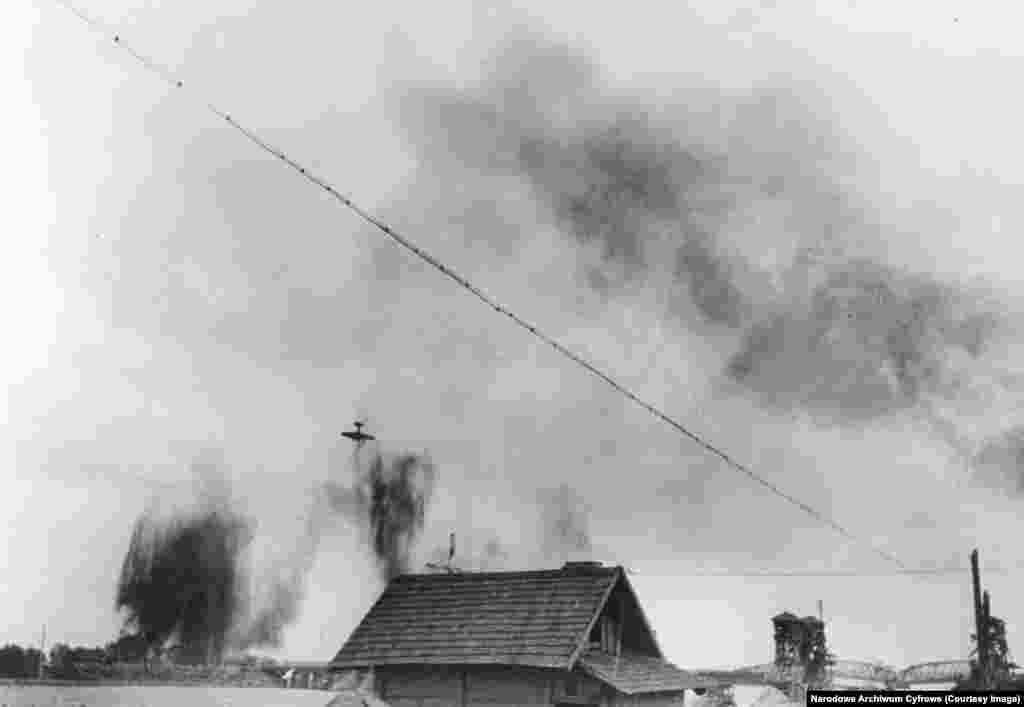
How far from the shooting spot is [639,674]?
104 feet

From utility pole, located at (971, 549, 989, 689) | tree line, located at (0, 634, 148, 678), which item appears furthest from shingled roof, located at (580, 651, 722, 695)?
tree line, located at (0, 634, 148, 678)

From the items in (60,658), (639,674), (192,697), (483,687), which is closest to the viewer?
(192,697)

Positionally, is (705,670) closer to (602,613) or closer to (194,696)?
(602,613)

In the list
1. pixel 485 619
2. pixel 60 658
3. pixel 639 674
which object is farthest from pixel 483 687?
pixel 60 658

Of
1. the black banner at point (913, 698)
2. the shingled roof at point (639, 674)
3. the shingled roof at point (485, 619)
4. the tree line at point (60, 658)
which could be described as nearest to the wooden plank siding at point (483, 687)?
Result: the shingled roof at point (485, 619)

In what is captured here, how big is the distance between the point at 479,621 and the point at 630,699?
5.73m

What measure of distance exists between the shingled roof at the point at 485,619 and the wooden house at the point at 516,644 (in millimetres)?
38

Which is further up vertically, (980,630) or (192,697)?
(980,630)

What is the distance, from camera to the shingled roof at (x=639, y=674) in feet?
96.3

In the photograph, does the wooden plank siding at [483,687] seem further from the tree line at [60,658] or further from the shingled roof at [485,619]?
the tree line at [60,658]

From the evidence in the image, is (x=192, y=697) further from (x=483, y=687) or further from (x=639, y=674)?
(x=639, y=674)

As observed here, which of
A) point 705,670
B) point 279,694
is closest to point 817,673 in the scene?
point 705,670

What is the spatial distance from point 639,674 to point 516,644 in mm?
4533

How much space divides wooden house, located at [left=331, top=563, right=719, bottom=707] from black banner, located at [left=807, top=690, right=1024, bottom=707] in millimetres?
11250
